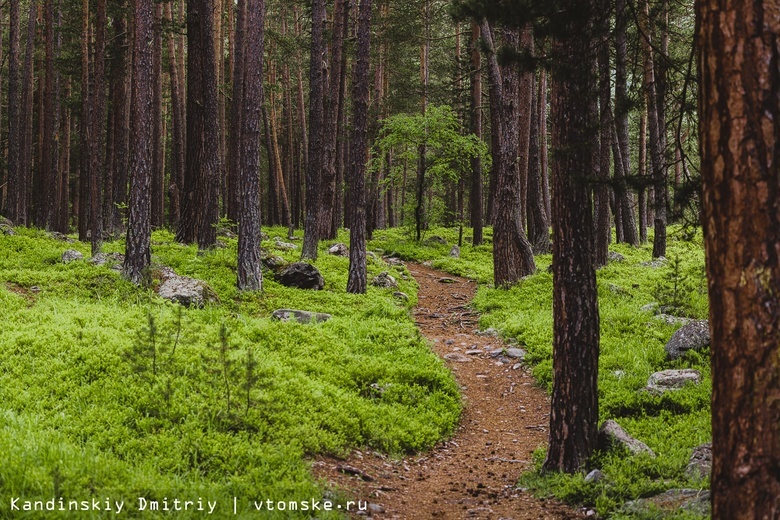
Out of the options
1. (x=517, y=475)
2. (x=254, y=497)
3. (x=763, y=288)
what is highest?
(x=763, y=288)

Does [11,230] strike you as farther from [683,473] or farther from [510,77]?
[683,473]

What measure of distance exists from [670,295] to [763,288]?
976 centimetres

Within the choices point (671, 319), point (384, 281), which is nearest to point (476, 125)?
point (384, 281)

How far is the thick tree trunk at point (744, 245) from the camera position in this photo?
266cm

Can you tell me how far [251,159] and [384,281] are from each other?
16.5 ft

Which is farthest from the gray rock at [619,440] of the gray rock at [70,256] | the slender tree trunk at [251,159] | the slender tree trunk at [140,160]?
the gray rock at [70,256]

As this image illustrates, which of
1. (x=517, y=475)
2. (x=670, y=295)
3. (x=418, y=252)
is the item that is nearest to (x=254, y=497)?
(x=517, y=475)

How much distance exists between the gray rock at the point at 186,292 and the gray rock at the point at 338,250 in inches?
323

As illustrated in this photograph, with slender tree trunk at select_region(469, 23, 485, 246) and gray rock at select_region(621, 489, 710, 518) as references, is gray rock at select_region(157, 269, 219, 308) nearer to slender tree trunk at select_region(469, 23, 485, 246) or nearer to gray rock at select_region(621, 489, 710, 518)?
gray rock at select_region(621, 489, 710, 518)

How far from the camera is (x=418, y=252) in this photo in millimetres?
21750

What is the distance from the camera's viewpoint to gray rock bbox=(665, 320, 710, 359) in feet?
29.0

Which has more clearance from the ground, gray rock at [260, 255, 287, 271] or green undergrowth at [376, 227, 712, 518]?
gray rock at [260, 255, 287, 271]

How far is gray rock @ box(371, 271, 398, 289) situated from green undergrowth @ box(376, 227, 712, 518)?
242cm

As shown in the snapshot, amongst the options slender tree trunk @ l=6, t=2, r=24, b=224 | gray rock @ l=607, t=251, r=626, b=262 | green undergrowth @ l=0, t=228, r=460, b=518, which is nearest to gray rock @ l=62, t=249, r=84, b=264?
green undergrowth @ l=0, t=228, r=460, b=518
